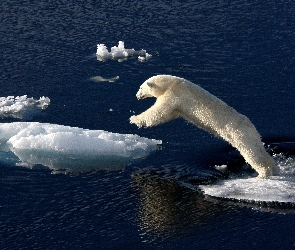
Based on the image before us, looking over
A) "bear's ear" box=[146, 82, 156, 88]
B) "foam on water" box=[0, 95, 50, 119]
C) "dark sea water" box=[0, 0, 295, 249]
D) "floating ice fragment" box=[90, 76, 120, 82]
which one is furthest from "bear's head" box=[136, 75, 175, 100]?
"floating ice fragment" box=[90, 76, 120, 82]

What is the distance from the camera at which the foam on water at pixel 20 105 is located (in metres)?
23.0

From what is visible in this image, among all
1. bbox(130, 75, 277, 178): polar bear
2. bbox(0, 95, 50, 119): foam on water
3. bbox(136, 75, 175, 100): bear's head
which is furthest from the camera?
bbox(0, 95, 50, 119): foam on water

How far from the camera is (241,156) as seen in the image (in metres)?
20.5

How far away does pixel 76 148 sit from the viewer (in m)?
20.4

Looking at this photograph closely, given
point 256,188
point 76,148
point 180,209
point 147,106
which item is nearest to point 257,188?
point 256,188

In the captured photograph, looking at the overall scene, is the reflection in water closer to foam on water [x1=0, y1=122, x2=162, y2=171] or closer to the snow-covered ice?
foam on water [x1=0, y1=122, x2=162, y2=171]

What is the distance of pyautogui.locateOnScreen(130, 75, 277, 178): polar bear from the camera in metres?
19.0

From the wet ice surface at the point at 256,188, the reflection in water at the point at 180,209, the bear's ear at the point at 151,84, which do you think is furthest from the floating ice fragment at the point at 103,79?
the wet ice surface at the point at 256,188

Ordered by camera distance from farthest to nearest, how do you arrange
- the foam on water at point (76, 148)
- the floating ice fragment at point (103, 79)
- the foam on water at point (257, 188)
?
the floating ice fragment at point (103, 79)
the foam on water at point (76, 148)
the foam on water at point (257, 188)

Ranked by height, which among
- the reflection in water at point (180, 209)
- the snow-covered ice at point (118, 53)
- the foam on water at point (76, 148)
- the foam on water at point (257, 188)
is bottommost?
the reflection in water at point (180, 209)

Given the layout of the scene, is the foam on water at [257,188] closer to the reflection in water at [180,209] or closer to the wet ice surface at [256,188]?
the wet ice surface at [256,188]

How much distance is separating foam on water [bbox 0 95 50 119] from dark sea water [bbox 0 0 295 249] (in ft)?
1.18

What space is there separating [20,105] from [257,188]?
7.88 metres

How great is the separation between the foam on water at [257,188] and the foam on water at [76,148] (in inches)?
92.6
